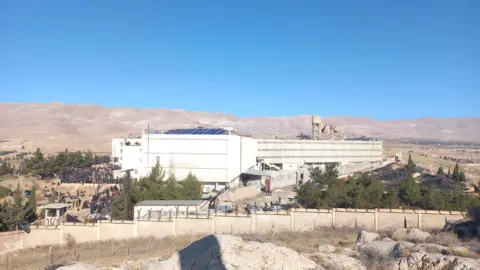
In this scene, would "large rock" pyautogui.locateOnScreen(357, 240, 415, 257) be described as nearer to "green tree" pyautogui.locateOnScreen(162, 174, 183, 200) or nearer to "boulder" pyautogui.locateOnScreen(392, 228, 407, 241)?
"boulder" pyautogui.locateOnScreen(392, 228, 407, 241)

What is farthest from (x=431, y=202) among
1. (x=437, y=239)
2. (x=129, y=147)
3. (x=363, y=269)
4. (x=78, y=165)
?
(x=78, y=165)

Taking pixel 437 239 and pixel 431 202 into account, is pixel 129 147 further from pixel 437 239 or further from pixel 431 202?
pixel 437 239

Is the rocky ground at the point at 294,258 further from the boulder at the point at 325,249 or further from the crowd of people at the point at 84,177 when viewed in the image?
the crowd of people at the point at 84,177

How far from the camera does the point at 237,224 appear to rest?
23391 mm

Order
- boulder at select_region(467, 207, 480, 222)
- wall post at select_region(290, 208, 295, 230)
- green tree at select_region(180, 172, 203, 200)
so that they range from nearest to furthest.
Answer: boulder at select_region(467, 207, 480, 222)
wall post at select_region(290, 208, 295, 230)
green tree at select_region(180, 172, 203, 200)

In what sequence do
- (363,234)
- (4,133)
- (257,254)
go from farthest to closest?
1. (4,133)
2. (363,234)
3. (257,254)

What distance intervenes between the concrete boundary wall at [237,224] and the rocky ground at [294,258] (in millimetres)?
8932

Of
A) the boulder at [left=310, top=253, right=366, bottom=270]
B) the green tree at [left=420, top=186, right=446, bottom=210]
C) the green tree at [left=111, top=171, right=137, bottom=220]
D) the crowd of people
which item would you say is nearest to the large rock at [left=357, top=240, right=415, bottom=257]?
the boulder at [left=310, top=253, right=366, bottom=270]

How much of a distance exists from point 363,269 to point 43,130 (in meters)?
166

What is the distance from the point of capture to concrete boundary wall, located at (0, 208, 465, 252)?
75.9 ft

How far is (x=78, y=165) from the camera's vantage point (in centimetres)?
5788

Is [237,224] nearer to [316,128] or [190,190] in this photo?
[190,190]

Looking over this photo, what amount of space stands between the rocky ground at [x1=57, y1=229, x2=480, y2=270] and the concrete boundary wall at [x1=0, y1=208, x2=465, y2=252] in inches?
352

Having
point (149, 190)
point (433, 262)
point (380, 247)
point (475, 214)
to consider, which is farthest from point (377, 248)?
point (149, 190)
